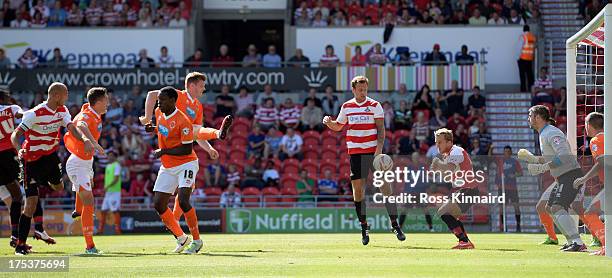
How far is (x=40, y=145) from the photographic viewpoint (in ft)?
51.5

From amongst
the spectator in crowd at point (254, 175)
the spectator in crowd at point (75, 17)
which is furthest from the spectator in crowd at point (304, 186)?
the spectator in crowd at point (75, 17)

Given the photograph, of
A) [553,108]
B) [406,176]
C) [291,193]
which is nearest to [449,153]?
[406,176]

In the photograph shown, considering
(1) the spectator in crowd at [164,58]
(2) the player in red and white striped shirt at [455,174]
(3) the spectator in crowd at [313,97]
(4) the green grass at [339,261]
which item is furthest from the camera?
(1) the spectator in crowd at [164,58]

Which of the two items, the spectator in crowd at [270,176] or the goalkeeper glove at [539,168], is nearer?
the goalkeeper glove at [539,168]

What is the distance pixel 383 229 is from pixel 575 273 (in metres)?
14.5

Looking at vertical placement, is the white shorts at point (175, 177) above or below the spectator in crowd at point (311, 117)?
below

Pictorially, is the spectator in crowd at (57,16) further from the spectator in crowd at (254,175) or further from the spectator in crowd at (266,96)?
the spectator in crowd at (254,175)

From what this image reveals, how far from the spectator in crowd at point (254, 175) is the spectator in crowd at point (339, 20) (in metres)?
6.23

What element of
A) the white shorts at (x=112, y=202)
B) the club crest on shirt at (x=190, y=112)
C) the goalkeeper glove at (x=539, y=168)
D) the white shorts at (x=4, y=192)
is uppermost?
the club crest on shirt at (x=190, y=112)

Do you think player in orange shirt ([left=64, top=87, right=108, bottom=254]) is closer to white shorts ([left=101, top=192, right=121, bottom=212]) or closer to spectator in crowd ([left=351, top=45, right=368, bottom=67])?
white shorts ([left=101, top=192, right=121, bottom=212])

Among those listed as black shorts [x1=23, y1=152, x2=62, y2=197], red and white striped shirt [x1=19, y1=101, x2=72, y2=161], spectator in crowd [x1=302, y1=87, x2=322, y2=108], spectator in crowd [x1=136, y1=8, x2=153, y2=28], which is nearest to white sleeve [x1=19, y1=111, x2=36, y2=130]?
red and white striped shirt [x1=19, y1=101, x2=72, y2=161]

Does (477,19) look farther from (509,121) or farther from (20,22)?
(20,22)

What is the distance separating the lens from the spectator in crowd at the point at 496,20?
32.5 meters

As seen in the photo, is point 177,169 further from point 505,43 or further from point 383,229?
point 505,43
